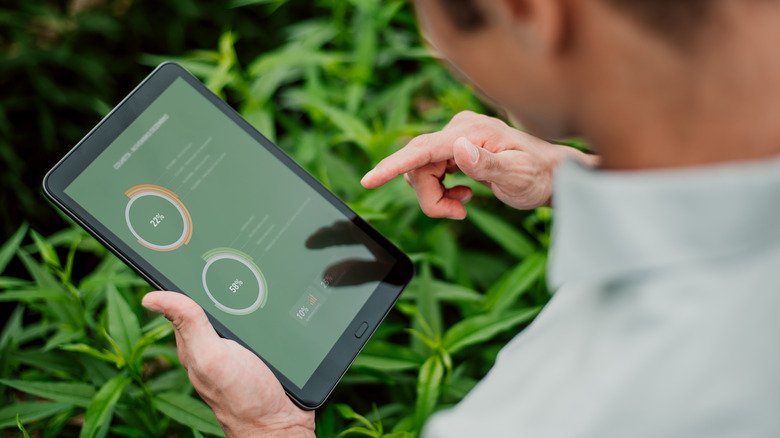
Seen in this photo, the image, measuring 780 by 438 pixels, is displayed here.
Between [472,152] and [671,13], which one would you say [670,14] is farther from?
[472,152]

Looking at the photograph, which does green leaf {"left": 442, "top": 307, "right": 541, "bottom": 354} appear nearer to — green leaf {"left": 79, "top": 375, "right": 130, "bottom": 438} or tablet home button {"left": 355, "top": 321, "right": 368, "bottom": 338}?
tablet home button {"left": 355, "top": 321, "right": 368, "bottom": 338}

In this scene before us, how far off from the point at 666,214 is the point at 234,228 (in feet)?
1.76

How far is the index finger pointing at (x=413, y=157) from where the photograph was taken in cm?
79

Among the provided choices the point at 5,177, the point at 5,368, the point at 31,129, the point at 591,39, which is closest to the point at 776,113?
the point at 591,39

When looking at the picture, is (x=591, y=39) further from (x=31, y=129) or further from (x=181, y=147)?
(x=31, y=129)

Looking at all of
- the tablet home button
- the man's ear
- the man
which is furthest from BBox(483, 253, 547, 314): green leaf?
the man's ear

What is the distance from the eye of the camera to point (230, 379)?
2.17 feet

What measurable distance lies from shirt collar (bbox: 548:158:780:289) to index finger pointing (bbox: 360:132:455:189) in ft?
1.26

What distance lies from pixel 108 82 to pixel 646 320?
1773mm

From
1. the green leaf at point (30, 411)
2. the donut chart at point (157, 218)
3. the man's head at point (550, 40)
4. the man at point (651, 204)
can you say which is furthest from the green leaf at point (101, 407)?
the man's head at point (550, 40)

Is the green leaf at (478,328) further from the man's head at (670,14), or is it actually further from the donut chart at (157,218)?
the man's head at (670,14)

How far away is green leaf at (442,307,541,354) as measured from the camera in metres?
0.83

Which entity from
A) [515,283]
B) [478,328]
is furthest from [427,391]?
[515,283]

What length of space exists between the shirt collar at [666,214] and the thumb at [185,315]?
425mm
